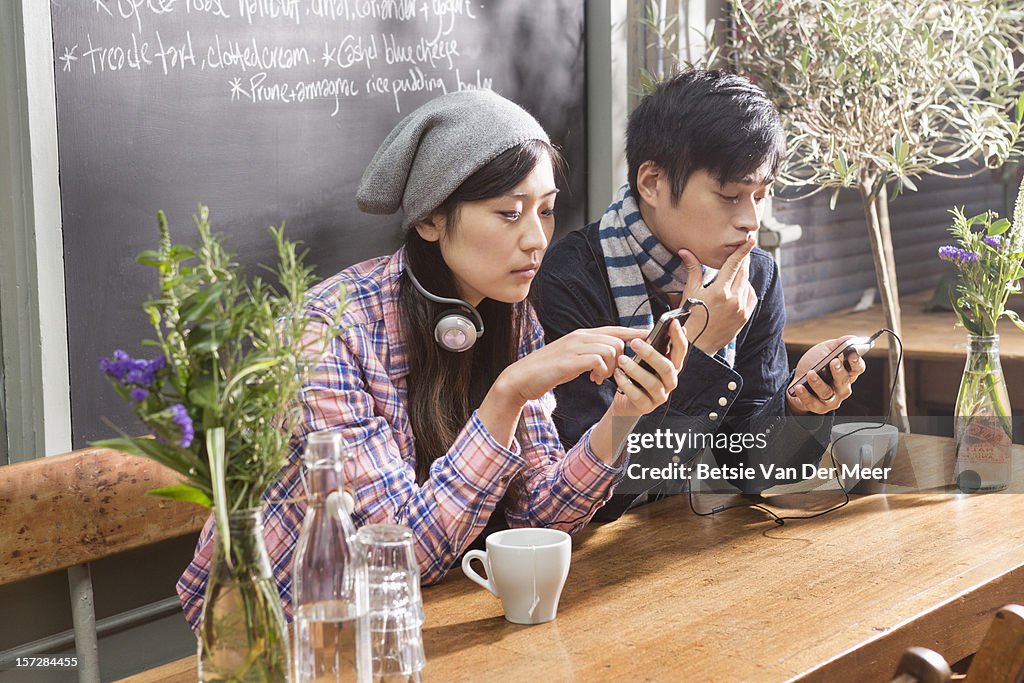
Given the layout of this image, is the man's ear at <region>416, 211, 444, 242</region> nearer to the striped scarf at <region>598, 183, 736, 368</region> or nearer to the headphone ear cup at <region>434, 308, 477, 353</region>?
the headphone ear cup at <region>434, 308, 477, 353</region>

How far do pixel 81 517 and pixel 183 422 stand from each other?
81cm

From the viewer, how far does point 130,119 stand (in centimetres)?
176

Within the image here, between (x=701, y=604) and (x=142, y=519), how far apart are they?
2.70 feet

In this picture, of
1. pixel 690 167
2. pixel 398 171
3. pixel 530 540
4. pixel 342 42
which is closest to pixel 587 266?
pixel 690 167

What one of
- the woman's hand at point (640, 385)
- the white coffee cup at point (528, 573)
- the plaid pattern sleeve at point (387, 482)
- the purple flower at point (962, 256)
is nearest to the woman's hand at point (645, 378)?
the woman's hand at point (640, 385)

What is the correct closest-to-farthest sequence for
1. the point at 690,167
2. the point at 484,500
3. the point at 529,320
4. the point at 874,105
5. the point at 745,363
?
the point at 484,500 < the point at 529,320 < the point at 690,167 < the point at 745,363 < the point at 874,105

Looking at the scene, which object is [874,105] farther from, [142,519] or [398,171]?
[142,519]

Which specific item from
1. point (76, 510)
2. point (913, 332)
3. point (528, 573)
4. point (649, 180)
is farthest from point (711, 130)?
point (913, 332)

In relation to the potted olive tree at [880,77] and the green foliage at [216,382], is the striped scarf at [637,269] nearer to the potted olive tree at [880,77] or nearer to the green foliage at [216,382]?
the potted olive tree at [880,77]

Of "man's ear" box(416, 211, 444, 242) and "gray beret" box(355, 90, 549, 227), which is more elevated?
"gray beret" box(355, 90, 549, 227)

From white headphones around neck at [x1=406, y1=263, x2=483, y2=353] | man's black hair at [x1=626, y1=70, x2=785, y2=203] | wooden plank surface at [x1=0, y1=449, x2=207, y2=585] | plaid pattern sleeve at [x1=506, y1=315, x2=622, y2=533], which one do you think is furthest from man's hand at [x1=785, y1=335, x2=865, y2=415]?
wooden plank surface at [x1=0, y1=449, x2=207, y2=585]

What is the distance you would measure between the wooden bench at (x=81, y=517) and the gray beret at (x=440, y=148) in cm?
52

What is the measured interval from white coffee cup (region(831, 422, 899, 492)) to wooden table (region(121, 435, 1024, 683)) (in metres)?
0.06

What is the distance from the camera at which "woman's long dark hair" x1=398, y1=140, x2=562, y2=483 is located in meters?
1.49
